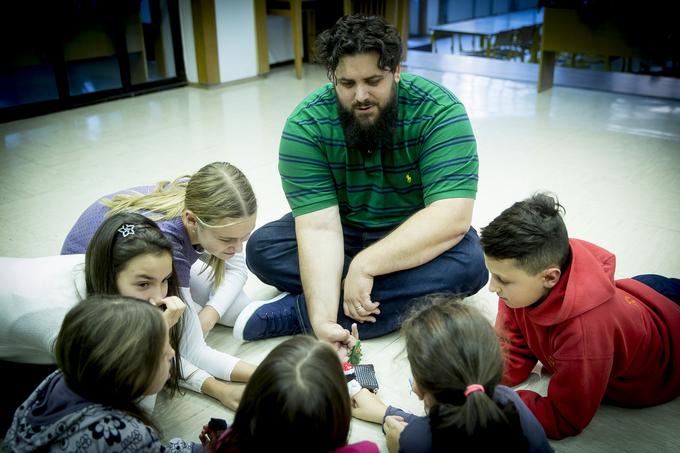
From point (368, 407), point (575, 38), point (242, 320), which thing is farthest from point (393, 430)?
point (575, 38)

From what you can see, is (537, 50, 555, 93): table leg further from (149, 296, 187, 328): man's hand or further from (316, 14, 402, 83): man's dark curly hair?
(149, 296, 187, 328): man's hand

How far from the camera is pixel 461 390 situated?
0.99 metres

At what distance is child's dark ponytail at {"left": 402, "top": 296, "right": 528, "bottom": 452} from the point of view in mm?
943

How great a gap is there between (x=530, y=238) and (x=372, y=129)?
60 centimetres

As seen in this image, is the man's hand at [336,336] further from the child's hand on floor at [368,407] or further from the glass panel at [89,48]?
the glass panel at [89,48]

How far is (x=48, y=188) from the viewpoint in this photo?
2.97 metres

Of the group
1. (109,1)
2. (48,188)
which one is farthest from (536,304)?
(109,1)

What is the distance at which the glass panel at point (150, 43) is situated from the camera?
4.86 meters

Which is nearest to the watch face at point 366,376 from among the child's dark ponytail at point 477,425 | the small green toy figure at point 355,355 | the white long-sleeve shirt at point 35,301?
the small green toy figure at point 355,355

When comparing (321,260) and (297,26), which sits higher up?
(297,26)

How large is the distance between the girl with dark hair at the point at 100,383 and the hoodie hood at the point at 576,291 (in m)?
0.80

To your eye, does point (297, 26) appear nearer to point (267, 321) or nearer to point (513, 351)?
point (267, 321)

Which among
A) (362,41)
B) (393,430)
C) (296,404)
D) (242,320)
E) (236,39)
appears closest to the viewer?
(296,404)

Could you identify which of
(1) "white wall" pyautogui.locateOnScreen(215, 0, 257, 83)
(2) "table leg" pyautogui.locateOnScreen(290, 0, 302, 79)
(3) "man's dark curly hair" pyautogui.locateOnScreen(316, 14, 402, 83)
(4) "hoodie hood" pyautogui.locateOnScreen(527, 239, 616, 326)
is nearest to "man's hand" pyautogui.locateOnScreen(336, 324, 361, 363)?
(4) "hoodie hood" pyautogui.locateOnScreen(527, 239, 616, 326)
